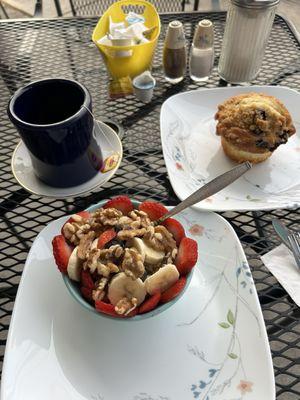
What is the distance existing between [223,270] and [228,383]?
A: 0.18m

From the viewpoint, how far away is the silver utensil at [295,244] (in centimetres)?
63

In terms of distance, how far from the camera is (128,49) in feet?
2.94

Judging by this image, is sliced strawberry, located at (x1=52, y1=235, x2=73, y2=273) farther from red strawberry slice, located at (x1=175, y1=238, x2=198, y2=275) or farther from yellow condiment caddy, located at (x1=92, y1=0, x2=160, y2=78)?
yellow condiment caddy, located at (x1=92, y1=0, x2=160, y2=78)

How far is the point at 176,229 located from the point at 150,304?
14cm

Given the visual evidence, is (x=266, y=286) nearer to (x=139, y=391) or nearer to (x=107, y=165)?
(x=139, y=391)

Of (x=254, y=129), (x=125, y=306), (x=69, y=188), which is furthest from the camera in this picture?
(x=254, y=129)

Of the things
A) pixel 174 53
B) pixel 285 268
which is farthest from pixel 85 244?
pixel 174 53

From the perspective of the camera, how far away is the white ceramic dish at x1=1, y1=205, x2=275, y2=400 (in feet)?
1.59

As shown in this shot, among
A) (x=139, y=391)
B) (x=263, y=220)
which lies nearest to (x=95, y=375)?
(x=139, y=391)

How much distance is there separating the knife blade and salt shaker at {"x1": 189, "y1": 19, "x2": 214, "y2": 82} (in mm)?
525

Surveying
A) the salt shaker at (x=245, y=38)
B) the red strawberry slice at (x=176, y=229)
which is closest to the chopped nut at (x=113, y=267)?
the red strawberry slice at (x=176, y=229)

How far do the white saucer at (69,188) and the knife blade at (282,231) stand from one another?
1.14 feet

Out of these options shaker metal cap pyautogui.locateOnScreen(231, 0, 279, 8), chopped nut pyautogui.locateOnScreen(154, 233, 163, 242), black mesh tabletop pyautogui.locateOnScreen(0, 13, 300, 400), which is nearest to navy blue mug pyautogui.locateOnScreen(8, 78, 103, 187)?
black mesh tabletop pyautogui.locateOnScreen(0, 13, 300, 400)

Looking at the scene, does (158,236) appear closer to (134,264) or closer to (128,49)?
(134,264)
